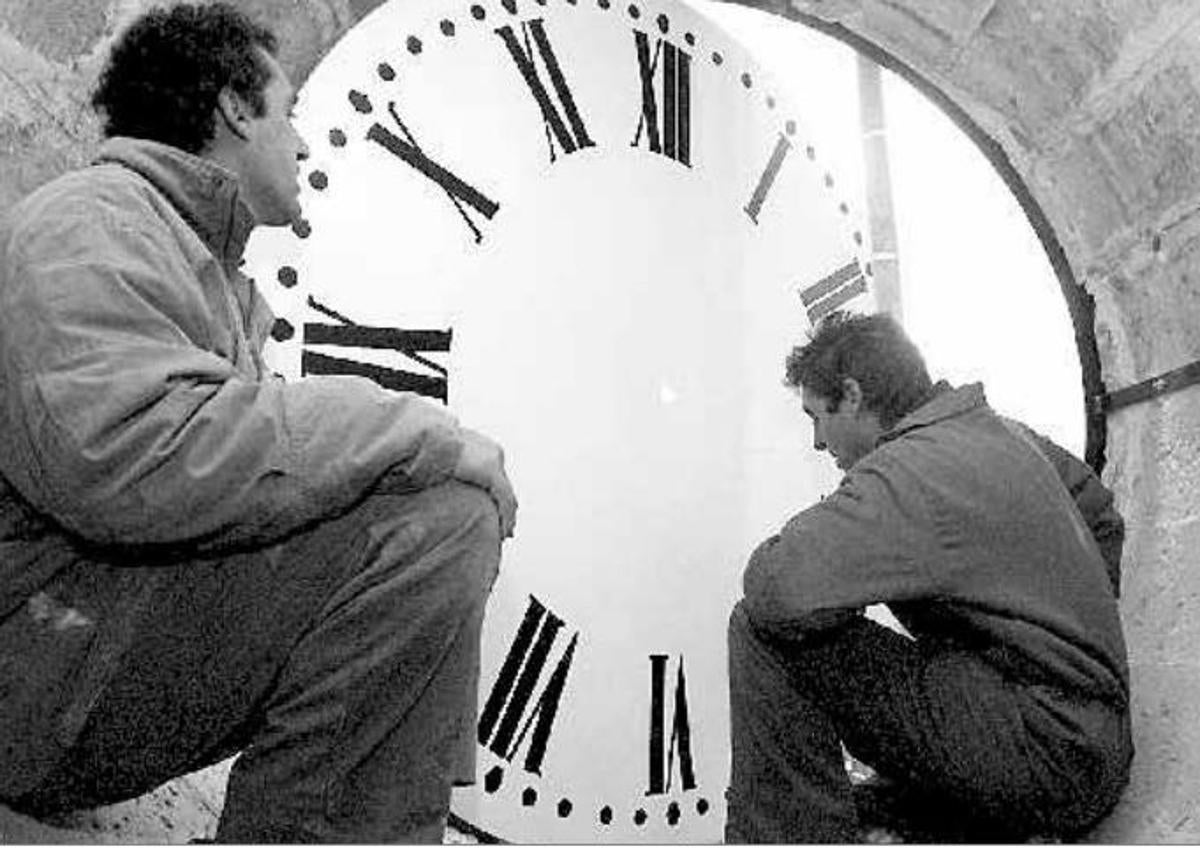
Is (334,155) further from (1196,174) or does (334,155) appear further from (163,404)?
(1196,174)

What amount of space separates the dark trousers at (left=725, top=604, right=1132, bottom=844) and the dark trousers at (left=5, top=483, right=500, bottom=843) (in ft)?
2.24

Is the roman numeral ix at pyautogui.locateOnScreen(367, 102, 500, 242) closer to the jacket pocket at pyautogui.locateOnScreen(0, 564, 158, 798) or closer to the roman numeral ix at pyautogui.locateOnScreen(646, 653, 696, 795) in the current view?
the roman numeral ix at pyautogui.locateOnScreen(646, 653, 696, 795)

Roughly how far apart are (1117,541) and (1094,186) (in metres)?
0.54

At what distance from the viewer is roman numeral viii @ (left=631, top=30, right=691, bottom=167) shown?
2.02 m

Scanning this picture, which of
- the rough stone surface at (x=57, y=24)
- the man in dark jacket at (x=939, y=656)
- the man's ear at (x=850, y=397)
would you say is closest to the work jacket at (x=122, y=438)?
the rough stone surface at (x=57, y=24)

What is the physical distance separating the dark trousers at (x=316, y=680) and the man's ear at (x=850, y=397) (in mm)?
1028

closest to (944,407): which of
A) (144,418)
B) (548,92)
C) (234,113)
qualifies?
(548,92)

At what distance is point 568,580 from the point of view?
1783 mm

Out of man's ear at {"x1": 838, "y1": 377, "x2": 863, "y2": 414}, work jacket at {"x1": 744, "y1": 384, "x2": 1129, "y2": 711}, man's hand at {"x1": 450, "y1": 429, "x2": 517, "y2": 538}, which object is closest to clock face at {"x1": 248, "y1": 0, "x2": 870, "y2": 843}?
man's ear at {"x1": 838, "y1": 377, "x2": 863, "y2": 414}

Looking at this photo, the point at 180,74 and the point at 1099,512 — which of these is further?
the point at 1099,512

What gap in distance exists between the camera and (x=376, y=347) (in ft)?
5.35

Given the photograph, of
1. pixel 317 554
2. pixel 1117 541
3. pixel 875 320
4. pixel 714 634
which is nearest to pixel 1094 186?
pixel 875 320

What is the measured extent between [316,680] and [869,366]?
1176 millimetres

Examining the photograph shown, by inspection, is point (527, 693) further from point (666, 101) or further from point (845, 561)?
point (666, 101)
